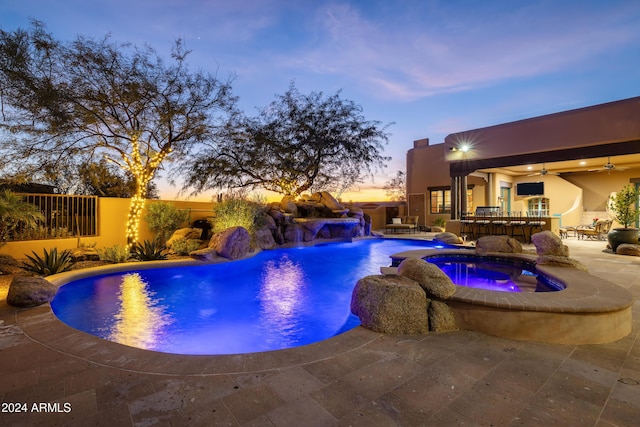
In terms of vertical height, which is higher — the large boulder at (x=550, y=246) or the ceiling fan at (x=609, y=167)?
the ceiling fan at (x=609, y=167)

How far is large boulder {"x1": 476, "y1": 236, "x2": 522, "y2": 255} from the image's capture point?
6.68 m

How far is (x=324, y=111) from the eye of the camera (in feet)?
49.0

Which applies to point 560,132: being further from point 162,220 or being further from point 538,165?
point 162,220

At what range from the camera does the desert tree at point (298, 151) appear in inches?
535

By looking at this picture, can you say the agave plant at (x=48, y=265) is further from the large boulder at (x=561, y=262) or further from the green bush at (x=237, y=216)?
the large boulder at (x=561, y=262)

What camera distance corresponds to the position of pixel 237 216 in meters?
9.76

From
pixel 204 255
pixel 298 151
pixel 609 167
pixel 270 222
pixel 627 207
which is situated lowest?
pixel 204 255

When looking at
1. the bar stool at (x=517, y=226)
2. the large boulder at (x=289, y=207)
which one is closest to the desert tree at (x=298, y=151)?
the large boulder at (x=289, y=207)

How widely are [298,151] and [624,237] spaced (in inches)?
476

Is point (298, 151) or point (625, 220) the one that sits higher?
point (298, 151)

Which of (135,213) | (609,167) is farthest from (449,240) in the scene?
(135,213)

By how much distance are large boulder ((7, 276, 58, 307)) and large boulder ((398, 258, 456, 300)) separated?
476cm

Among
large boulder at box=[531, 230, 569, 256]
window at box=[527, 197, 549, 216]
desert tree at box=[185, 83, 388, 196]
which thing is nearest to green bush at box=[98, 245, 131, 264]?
desert tree at box=[185, 83, 388, 196]

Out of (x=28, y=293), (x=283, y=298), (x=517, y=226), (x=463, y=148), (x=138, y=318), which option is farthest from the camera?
(x=463, y=148)
